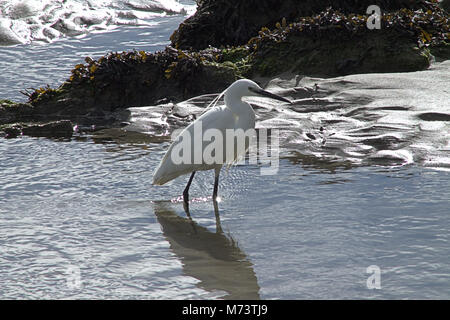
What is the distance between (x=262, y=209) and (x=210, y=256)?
0.97 metres

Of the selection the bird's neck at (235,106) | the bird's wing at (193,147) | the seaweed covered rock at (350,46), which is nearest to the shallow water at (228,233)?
the bird's wing at (193,147)

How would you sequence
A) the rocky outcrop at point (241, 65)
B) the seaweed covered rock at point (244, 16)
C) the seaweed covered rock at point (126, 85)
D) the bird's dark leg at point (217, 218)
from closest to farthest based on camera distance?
the bird's dark leg at point (217, 218) → the rocky outcrop at point (241, 65) → the seaweed covered rock at point (126, 85) → the seaweed covered rock at point (244, 16)

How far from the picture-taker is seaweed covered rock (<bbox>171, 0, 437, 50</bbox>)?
1210 cm

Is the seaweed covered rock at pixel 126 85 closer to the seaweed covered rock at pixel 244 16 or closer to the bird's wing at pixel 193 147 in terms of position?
the seaweed covered rock at pixel 244 16

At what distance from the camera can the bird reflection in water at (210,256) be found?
443cm

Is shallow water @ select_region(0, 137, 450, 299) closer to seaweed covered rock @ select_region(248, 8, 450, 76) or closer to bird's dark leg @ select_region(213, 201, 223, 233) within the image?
bird's dark leg @ select_region(213, 201, 223, 233)

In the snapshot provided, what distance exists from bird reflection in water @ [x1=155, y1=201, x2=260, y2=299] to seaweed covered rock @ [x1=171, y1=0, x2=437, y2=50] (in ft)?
22.6

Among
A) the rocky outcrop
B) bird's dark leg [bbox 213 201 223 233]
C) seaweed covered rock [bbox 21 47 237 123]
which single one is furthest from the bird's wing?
seaweed covered rock [bbox 21 47 237 123]

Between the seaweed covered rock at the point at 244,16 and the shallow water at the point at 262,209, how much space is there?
3.16 m
